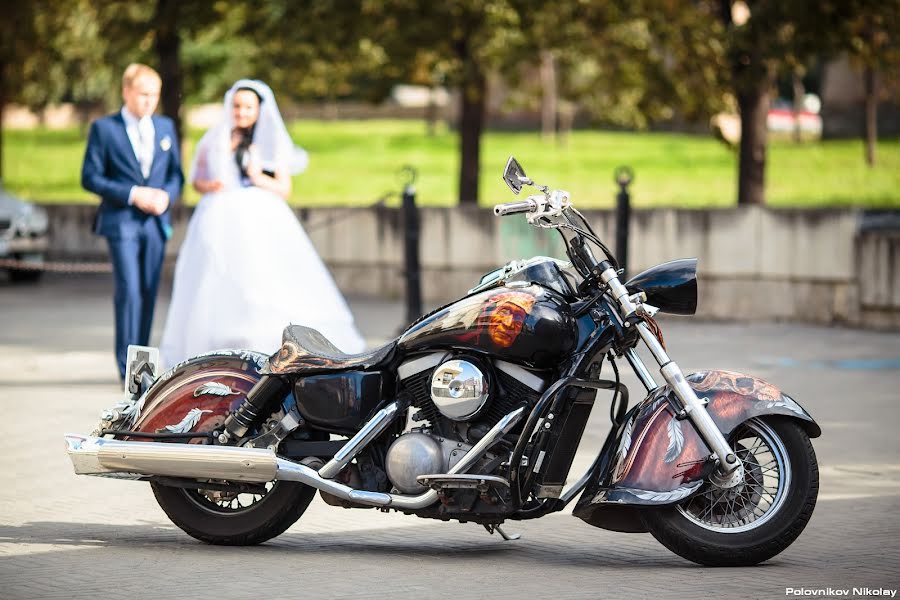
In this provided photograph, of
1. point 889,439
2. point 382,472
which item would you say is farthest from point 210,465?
point 889,439

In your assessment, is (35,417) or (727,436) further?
(35,417)

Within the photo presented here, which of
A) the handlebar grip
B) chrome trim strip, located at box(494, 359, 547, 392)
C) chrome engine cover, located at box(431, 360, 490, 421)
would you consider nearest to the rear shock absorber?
chrome engine cover, located at box(431, 360, 490, 421)

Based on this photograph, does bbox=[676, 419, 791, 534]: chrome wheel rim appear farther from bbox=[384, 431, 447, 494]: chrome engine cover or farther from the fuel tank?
bbox=[384, 431, 447, 494]: chrome engine cover

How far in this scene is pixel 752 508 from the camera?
5.75 m

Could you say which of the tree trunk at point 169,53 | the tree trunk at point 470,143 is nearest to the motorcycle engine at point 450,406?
the tree trunk at point 169,53

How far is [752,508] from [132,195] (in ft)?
18.4

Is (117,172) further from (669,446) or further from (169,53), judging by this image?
(169,53)

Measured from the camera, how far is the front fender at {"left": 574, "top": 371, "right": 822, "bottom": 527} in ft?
18.5

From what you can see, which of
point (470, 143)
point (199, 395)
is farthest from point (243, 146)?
point (470, 143)

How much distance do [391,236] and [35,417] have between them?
23.9 feet

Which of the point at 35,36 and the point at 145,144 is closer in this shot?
the point at 145,144

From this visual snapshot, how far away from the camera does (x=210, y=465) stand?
5.96 m

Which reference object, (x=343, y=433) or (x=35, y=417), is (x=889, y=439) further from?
(x=35, y=417)

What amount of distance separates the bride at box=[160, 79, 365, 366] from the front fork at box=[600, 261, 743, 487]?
14.7 ft
